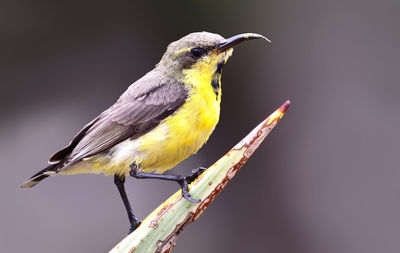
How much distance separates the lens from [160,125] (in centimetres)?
192

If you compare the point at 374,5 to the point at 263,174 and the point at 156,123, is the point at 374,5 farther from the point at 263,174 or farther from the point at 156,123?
the point at 156,123

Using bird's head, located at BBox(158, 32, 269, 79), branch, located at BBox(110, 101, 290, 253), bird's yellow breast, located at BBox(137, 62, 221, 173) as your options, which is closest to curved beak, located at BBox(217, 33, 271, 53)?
bird's head, located at BBox(158, 32, 269, 79)

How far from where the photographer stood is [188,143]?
186 cm

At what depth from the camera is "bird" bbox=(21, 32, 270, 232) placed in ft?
6.11

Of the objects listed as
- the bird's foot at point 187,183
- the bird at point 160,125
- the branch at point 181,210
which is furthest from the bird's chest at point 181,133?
the branch at point 181,210

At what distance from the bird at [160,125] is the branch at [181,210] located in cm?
21

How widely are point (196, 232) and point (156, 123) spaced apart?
1524mm

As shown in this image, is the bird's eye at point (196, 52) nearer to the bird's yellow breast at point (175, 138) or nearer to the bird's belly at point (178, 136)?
the bird's yellow breast at point (175, 138)

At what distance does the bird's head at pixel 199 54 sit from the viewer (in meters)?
1.87

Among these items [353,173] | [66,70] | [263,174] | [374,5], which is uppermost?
[66,70]

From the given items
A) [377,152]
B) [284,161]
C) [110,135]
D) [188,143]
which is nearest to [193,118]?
[188,143]

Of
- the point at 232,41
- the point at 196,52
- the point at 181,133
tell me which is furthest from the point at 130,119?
the point at 232,41

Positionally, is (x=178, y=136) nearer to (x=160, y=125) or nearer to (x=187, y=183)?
(x=160, y=125)

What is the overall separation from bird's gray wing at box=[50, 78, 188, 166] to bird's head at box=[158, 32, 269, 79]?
7 centimetres
